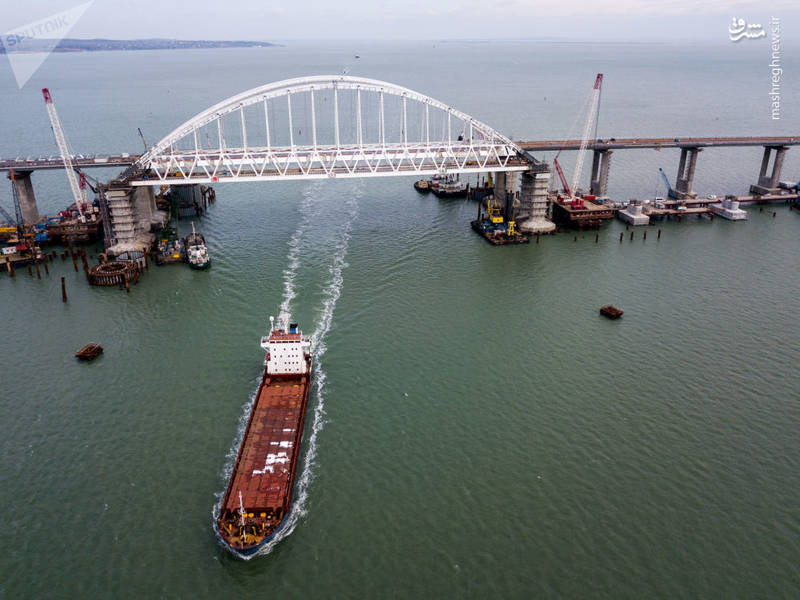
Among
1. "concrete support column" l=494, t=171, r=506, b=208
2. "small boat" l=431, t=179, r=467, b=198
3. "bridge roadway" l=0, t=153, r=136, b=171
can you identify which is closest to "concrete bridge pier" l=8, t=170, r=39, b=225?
"bridge roadway" l=0, t=153, r=136, b=171

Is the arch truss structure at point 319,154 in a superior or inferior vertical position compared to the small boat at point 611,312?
superior

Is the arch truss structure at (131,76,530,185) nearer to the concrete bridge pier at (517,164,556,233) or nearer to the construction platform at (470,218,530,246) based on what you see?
the concrete bridge pier at (517,164,556,233)

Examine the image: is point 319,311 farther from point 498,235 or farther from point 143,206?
point 143,206

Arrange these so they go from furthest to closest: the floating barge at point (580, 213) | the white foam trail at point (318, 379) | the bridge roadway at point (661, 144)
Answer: the bridge roadway at point (661, 144) → the floating barge at point (580, 213) → the white foam trail at point (318, 379)

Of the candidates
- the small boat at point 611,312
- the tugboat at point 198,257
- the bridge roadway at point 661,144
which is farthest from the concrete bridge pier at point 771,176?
the tugboat at point 198,257

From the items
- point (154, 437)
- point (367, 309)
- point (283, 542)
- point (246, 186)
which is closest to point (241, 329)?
point (367, 309)

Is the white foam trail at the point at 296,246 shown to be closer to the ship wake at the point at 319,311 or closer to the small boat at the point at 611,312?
the ship wake at the point at 319,311
